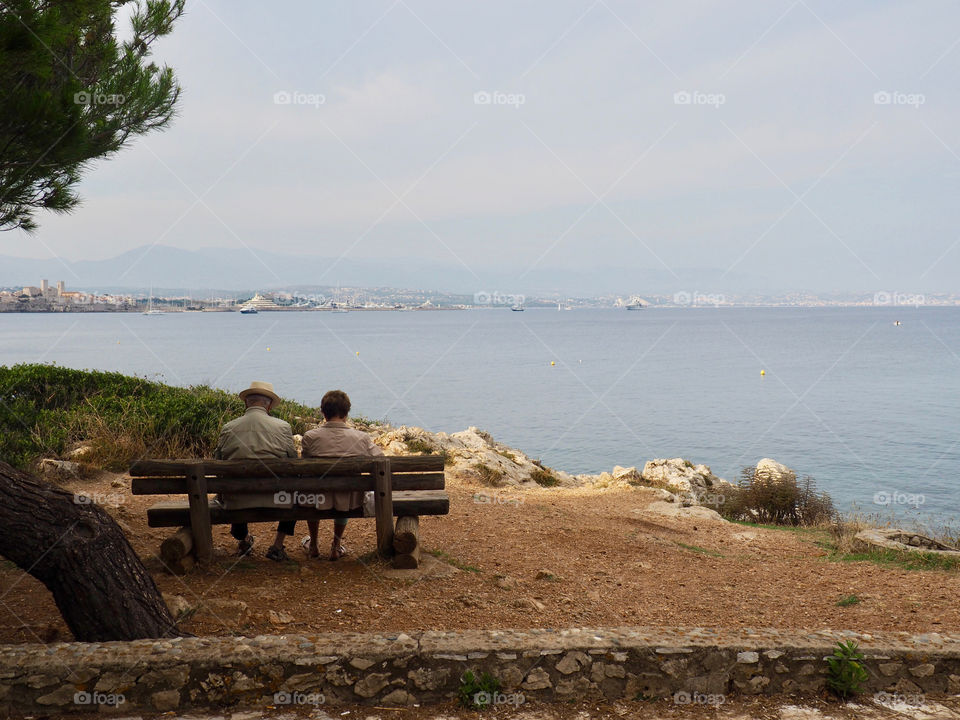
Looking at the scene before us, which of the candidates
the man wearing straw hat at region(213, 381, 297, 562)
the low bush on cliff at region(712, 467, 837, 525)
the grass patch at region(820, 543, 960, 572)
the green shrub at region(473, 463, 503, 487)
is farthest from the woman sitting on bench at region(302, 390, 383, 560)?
the low bush on cliff at region(712, 467, 837, 525)

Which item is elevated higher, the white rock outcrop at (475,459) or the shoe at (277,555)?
the shoe at (277,555)

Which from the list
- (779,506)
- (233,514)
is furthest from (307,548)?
(779,506)

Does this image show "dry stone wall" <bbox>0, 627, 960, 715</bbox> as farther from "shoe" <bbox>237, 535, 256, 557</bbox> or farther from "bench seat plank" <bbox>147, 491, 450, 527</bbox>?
"shoe" <bbox>237, 535, 256, 557</bbox>

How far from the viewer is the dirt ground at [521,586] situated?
5180 mm

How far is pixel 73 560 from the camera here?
13.7 ft

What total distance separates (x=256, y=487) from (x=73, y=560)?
1636 millimetres

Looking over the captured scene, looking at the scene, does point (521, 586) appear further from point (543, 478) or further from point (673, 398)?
point (673, 398)

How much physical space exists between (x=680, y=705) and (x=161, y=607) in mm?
3155

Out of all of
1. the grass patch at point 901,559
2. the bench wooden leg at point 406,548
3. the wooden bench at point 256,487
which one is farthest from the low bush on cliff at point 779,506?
the wooden bench at point 256,487

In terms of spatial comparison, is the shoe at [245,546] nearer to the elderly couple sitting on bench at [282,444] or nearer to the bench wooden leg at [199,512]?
the elderly couple sitting on bench at [282,444]

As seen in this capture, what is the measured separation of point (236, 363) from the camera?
192 ft

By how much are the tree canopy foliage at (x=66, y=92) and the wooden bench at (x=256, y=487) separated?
2.75 meters

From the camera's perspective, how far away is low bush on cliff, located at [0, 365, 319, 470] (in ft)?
34.7

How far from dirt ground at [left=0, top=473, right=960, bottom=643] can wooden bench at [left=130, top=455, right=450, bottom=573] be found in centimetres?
24
